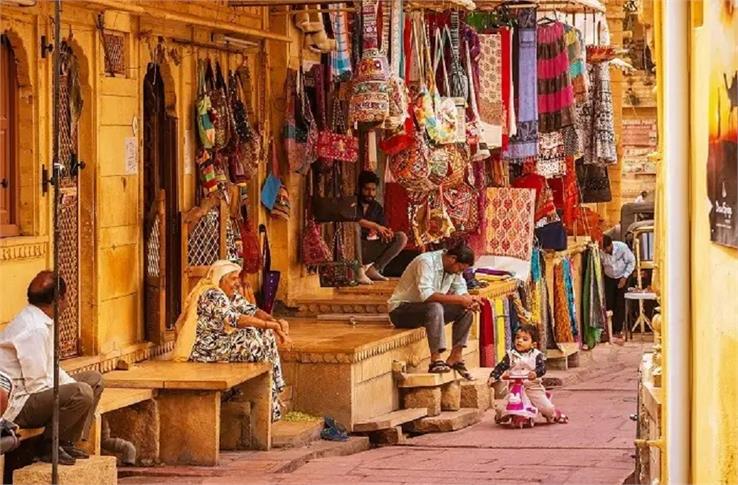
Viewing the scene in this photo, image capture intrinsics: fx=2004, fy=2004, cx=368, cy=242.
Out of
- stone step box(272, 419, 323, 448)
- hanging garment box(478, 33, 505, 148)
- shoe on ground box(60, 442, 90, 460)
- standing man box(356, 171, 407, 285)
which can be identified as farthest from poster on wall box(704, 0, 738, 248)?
standing man box(356, 171, 407, 285)

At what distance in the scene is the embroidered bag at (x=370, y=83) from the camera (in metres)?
14.9

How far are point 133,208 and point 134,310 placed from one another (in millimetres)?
712

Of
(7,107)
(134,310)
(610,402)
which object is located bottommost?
(610,402)

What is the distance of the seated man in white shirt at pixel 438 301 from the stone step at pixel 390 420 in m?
0.54

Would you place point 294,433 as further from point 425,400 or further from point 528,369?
point 528,369

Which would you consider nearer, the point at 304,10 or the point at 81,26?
the point at 81,26

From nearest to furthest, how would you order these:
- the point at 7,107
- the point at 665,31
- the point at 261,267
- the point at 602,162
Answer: the point at 665,31 → the point at 7,107 → the point at 261,267 → the point at 602,162

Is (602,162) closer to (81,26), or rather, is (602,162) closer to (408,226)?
(408,226)

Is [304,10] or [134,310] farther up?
[304,10]

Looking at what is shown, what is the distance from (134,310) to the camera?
1395cm

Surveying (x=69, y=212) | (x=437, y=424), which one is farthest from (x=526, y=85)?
(x=69, y=212)

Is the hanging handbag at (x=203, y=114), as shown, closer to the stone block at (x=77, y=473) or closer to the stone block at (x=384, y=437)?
the stone block at (x=384, y=437)

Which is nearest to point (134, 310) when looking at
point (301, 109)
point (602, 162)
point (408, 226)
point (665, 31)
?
point (301, 109)

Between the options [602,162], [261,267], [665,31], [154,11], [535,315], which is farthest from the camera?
[602,162]
